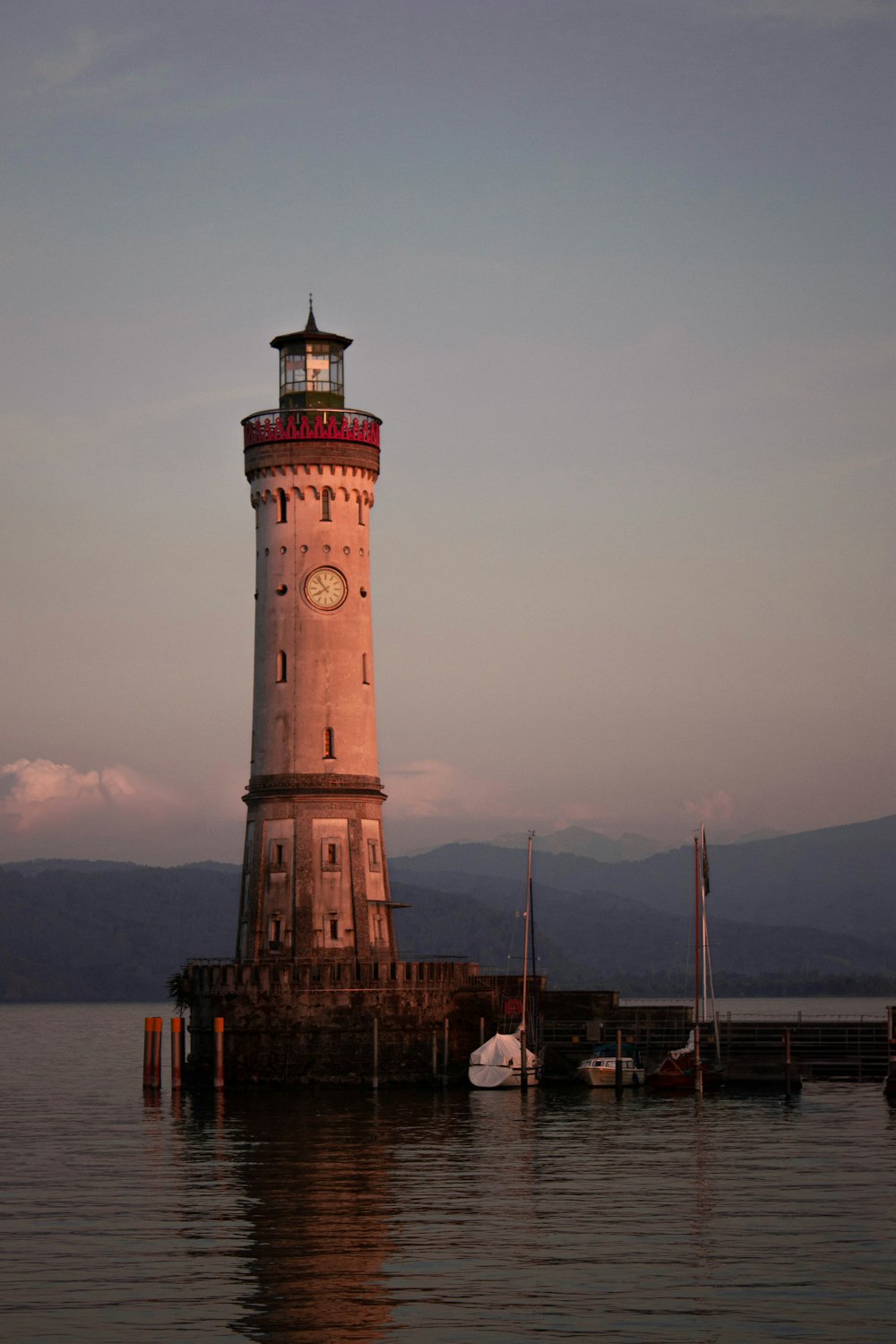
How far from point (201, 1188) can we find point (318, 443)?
4368 cm

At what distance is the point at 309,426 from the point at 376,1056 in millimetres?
30390

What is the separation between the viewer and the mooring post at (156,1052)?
97.7 metres

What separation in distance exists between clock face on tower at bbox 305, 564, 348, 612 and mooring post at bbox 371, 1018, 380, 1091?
20192mm

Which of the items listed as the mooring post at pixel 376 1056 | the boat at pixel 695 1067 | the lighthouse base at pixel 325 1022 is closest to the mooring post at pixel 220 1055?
the lighthouse base at pixel 325 1022

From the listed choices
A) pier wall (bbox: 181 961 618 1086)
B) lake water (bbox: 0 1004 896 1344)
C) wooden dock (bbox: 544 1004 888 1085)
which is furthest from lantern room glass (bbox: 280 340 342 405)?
lake water (bbox: 0 1004 896 1344)

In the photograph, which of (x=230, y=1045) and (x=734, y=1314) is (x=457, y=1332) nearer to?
(x=734, y=1314)

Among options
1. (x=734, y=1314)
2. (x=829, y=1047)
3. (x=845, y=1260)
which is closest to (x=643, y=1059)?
(x=829, y=1047)

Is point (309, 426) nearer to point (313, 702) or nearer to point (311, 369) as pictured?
point (311, 369)

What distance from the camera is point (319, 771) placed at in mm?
94500

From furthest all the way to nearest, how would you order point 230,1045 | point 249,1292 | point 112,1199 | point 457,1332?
point 230,1045
point 112,1199
point 249,1292
point 457,1332

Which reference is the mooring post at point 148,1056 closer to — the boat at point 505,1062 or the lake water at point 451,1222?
the lake water at point 451,1222

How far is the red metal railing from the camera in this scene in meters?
96.5

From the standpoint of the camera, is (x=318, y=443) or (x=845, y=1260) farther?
(x=318, y=443)

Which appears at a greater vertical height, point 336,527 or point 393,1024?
point 336,527
